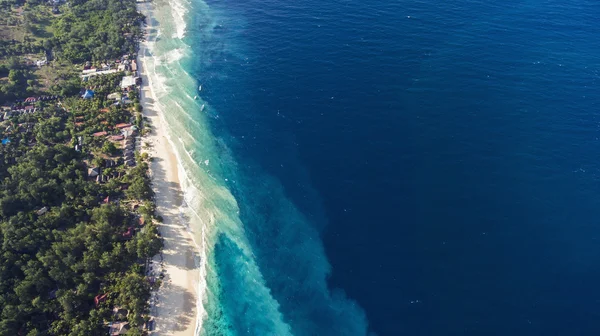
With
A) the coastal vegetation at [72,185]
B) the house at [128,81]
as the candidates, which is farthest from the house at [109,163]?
the house at [128,81]

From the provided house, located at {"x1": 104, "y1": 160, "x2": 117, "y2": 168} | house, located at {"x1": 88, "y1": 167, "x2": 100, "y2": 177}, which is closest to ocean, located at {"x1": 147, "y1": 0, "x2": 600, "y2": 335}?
house, located at {"x1": 104, "y1": 160, "x2": 117, "y2": 168}

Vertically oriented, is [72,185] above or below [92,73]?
below

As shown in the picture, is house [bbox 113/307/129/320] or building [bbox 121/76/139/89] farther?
building [bbox 121/76/139/89]

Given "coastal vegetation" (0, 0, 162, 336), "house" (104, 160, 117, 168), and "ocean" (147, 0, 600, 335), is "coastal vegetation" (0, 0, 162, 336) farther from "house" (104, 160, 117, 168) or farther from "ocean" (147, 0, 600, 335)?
"ocean" (147, 0, 600, 335)

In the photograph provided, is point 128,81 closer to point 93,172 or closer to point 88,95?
point 88,95

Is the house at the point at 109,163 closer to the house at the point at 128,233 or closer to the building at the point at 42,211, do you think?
A: the building at the point at 42,211

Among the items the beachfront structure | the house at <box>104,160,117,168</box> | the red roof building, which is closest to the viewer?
the red roof building

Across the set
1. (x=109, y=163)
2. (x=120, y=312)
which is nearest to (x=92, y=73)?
(x=109, y=163)

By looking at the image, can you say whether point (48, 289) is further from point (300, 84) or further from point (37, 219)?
point (300, 84)
